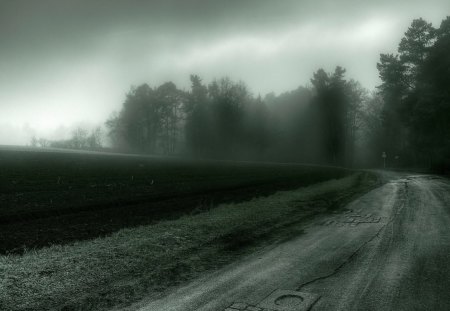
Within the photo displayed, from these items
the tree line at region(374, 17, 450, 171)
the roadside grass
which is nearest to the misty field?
the roadside grass

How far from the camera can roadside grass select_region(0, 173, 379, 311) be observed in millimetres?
6539

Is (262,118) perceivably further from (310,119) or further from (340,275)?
(340,275)

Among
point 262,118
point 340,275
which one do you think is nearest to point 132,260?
point 340,275

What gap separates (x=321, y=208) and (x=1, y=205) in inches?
535

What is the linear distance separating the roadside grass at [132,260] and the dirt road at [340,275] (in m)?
0.66

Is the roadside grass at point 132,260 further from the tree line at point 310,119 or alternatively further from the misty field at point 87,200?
the tree line at point 310,119

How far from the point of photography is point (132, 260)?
28.5ft

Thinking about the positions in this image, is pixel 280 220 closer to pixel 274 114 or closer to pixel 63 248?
pixel 63 248

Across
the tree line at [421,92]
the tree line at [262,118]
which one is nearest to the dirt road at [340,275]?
the tree line at [421,92]

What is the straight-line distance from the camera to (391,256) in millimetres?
8609

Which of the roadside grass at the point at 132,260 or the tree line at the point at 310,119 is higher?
the tree line at the point at 310,119

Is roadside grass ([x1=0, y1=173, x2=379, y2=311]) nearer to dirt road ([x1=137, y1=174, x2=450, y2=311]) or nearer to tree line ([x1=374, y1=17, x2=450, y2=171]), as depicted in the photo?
dirt road ([x1=137, y1=174, x2=450, y2=311])

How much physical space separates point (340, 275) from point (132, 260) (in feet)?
15.2

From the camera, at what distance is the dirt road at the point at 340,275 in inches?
237
